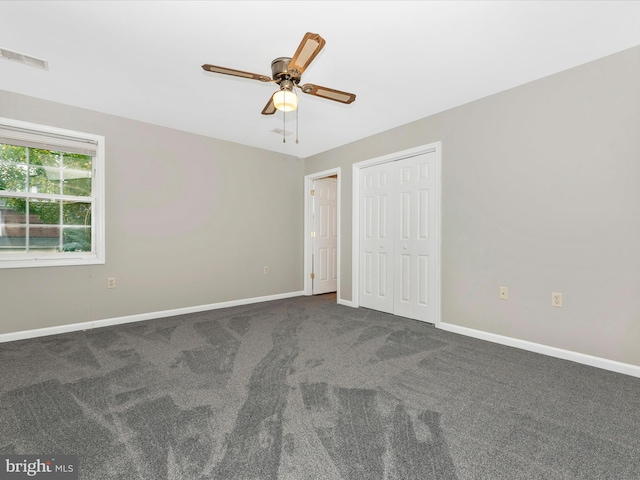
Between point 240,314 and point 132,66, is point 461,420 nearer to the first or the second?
point 240,314

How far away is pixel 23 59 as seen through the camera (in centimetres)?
257

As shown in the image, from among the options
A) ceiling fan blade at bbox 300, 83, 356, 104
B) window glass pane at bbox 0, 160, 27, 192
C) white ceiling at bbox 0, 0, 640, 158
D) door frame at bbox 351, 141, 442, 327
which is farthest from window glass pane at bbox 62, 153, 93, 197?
door frame at bbox 351, 141, 442, 327

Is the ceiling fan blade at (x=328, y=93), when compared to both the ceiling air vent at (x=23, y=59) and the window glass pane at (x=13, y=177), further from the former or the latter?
the window glass pane at (x=13, y=177)

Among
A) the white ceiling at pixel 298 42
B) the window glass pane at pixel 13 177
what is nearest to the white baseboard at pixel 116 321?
the window glass pane at pixel 13 177

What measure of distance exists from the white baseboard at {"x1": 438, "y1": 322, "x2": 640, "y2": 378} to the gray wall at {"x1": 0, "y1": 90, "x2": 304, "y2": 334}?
299cm

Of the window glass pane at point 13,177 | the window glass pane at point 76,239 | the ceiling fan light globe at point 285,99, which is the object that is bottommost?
the window glass pane at point 76,239

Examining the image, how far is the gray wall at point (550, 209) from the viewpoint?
7.97 ft

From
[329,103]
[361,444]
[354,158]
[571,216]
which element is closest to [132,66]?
[329,103]

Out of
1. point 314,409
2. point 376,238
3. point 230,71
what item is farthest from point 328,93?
point 376,238

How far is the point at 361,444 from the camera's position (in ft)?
5.10

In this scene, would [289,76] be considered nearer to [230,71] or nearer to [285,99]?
[285,99]

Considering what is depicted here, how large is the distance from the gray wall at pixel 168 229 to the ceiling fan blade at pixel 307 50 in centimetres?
269

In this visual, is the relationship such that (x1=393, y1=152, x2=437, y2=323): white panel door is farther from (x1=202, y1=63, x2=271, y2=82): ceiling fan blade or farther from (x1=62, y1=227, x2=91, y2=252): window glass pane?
(x1=62, y1=227, x2=91, y2=252): window glass pane

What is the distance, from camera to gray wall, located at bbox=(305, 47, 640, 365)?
2430 mm
